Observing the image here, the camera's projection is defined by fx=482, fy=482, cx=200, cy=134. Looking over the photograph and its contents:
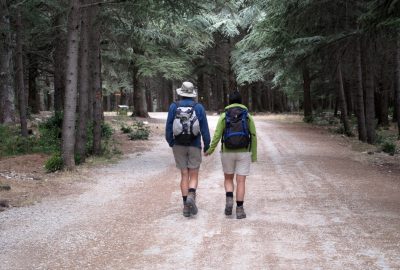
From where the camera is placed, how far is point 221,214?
764cm

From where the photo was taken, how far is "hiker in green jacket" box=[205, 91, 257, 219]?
23.5 ft

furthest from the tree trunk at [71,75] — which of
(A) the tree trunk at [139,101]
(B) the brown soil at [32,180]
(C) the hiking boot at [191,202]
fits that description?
(A) the tree trunk at [139,101]

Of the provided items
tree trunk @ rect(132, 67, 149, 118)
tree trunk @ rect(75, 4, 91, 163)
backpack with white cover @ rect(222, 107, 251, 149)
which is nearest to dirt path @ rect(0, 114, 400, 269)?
backpack with white cover @ rect(222, 107, 251, 149)

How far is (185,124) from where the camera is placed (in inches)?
284

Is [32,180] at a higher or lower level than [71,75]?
lower

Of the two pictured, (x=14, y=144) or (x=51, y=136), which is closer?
(x=14, y=144)

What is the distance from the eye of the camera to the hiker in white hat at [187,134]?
723 cm

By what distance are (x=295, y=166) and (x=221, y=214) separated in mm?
6010

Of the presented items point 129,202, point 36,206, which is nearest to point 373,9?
point 129,202

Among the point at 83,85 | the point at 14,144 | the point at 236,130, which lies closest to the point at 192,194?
the point at 236,130

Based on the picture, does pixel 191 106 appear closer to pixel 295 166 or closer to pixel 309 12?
pixel 295 166

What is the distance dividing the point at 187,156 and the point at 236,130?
0.92 m

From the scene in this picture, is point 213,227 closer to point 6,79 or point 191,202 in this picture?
point 191,202

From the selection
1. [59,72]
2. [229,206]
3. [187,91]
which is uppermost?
[59,72]
